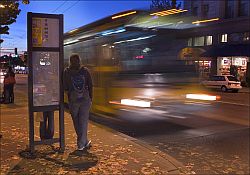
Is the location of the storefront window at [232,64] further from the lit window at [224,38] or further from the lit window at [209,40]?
the lit window at [209,40]

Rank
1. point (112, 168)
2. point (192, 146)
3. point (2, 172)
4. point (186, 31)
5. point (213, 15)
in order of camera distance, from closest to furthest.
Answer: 1. point (2, 172)
2. point (112, 168)
3. point (192, 146)
4. point (186, 31)
5. point (213, 15)

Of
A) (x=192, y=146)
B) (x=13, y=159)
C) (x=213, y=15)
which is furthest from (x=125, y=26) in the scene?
(x=213, y=15)

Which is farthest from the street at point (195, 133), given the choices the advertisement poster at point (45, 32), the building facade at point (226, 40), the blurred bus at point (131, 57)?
the building facade at point (226, 40)

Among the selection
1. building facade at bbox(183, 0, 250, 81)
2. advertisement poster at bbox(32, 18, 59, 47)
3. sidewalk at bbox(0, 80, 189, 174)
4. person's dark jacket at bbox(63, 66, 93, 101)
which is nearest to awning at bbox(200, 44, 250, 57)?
building facade at bbox(183, 0, 250, 81)

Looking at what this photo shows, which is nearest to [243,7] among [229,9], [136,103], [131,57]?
[229,9]

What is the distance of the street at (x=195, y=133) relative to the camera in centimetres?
689

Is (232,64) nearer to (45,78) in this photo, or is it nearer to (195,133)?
(195,133)

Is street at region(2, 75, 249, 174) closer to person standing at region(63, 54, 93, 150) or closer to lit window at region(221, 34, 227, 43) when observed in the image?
person standing at region(63, 54, 93, 150)

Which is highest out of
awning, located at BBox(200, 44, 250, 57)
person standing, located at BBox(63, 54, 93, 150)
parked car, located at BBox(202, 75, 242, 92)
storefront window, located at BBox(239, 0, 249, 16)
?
storefront window, located at BBox(239, 0, 249, 16)

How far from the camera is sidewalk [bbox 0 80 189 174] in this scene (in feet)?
18.8

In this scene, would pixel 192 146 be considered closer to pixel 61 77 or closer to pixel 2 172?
pixel 61 77

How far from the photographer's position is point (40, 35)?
21.1ft

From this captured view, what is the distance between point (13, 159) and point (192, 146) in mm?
4195

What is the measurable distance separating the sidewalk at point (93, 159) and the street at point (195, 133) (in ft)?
2.33
